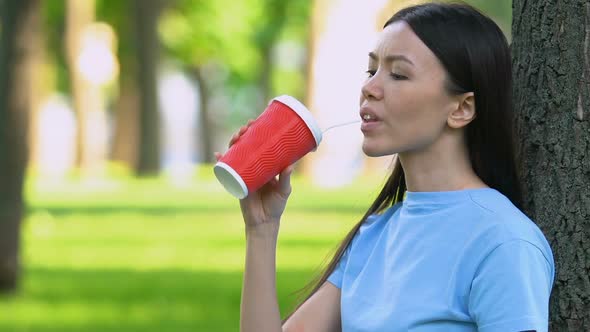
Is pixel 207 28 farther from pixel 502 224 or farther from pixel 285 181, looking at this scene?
pixel 502 224

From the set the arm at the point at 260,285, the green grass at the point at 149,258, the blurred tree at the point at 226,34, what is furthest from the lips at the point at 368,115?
the blurred tree at the point at 226,34

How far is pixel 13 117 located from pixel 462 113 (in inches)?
262

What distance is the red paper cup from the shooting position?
8.71 ft

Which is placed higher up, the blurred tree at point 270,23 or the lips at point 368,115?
the lips at point 368,115

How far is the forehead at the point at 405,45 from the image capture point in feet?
8.60

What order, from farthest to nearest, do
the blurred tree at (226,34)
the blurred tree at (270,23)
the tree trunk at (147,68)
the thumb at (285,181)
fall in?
the blurred tree at (270,23), the blurred tree at (226,34), the tree trunk at (147,68), the thumb at (285,181)

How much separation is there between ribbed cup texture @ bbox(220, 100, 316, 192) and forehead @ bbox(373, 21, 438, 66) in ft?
0.75

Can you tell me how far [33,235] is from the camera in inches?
510

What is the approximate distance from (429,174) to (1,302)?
6.17 m

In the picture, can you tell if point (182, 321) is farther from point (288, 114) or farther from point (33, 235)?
point (33, 235)

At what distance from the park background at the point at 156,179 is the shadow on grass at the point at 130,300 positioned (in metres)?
0.02

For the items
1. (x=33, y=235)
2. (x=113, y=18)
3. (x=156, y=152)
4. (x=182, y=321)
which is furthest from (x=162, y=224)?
(x=113, y=18)

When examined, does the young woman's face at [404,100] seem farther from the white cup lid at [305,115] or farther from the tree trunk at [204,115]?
the tree trunk at [204,115]

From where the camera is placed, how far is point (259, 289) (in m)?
2.83
